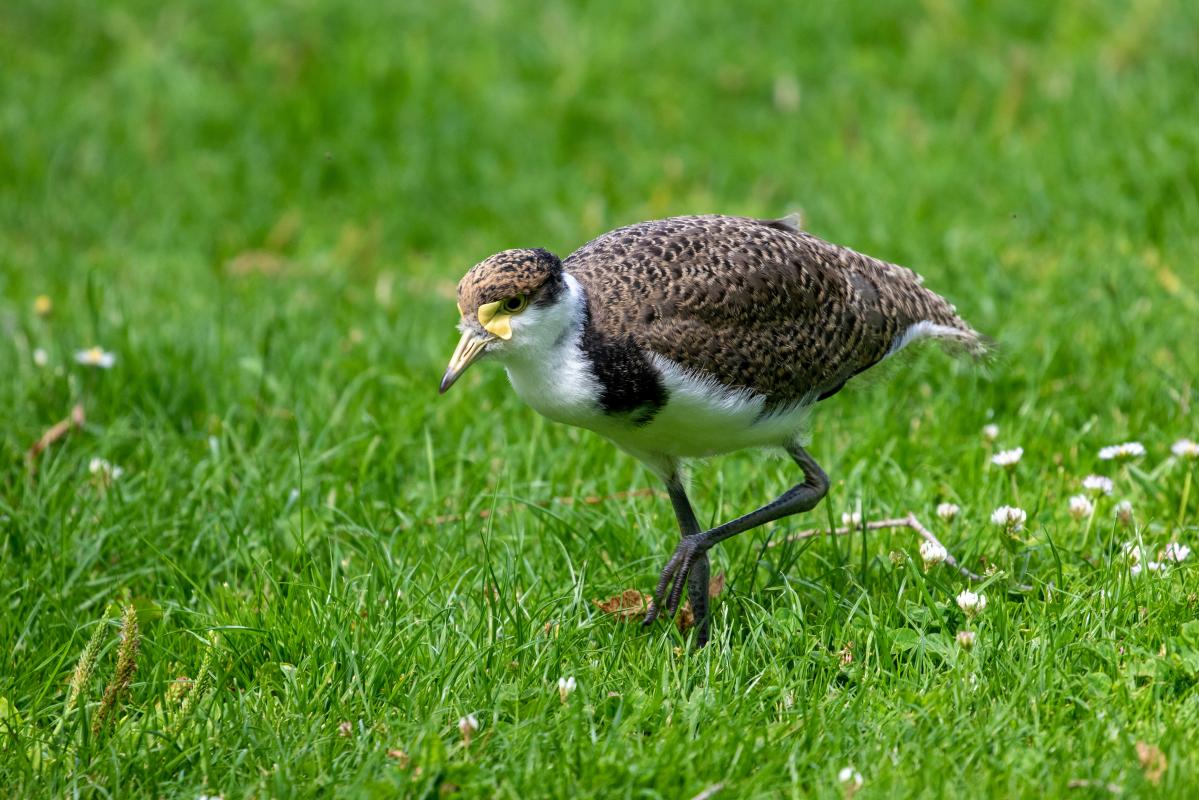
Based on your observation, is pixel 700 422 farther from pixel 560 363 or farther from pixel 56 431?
pixel 56 431

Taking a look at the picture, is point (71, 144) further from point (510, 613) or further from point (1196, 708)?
point (1196, 708)

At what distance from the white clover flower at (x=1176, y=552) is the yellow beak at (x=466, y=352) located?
199cm

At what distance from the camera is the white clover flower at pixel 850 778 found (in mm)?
3321

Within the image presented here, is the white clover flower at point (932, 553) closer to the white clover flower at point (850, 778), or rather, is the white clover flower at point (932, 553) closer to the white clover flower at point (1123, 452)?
the white clover flower at point (1123, 452)

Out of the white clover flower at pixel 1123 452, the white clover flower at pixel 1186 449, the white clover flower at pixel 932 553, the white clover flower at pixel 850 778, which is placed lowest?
the white clover flower at pixel 850 778

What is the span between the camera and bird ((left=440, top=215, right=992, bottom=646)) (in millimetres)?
3830

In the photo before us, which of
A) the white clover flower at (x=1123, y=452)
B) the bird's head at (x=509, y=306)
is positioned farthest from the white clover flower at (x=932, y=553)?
the bird's head at (x=509, y=306)

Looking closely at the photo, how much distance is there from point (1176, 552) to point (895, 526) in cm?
81

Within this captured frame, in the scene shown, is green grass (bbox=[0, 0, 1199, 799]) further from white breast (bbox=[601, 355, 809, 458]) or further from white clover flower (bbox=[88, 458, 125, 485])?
white breast (bbox=[601, 355, 809, 458])

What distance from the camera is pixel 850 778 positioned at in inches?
132

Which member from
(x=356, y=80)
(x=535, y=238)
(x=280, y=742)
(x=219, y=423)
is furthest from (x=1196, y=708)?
(x=356, y=80)

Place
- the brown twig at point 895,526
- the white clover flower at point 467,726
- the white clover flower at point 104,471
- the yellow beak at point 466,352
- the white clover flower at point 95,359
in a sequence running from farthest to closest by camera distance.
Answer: the white clover flower at point 95,359
the white clover flower at point 104,471
the brown twig at point 895,526
the yellow beak at point 466,352
the white clover flower at point 467,726

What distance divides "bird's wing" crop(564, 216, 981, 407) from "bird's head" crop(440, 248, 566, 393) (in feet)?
0.51

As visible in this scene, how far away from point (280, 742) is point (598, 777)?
0.79 m
